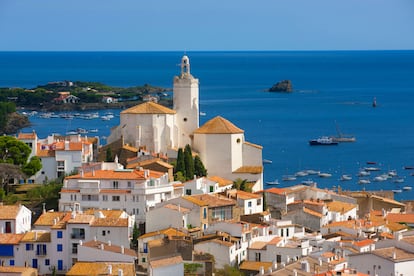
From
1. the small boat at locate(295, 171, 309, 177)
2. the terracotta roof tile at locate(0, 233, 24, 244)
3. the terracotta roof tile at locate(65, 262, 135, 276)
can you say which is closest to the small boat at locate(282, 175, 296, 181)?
the small boat at locate(295, 171, 309, 177)

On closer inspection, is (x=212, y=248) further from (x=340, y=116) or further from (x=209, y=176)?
(x=340, y=116)

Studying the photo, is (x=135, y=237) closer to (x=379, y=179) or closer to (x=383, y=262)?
(x=383, y=262)

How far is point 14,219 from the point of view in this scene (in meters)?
33.4

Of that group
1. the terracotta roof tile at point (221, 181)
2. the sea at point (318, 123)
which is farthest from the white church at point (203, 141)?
the sea at point (318, 123)

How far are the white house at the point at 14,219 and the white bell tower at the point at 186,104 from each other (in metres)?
11.7

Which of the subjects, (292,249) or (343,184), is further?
(343,184)

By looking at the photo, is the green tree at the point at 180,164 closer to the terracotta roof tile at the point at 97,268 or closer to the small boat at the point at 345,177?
the terracotta roof tile at the point at 97,268

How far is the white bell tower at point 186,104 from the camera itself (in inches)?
1797

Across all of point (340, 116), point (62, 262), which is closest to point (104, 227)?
point (62, 262)

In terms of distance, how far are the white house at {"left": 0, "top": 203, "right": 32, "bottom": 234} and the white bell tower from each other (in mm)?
11685

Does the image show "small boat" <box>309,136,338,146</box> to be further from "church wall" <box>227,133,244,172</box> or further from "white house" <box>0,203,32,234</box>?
"white house" <box>0,203,32,234</box>

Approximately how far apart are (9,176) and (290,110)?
2977 inches

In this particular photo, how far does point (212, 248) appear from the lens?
3241 cm

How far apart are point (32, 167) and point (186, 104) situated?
802 cm
